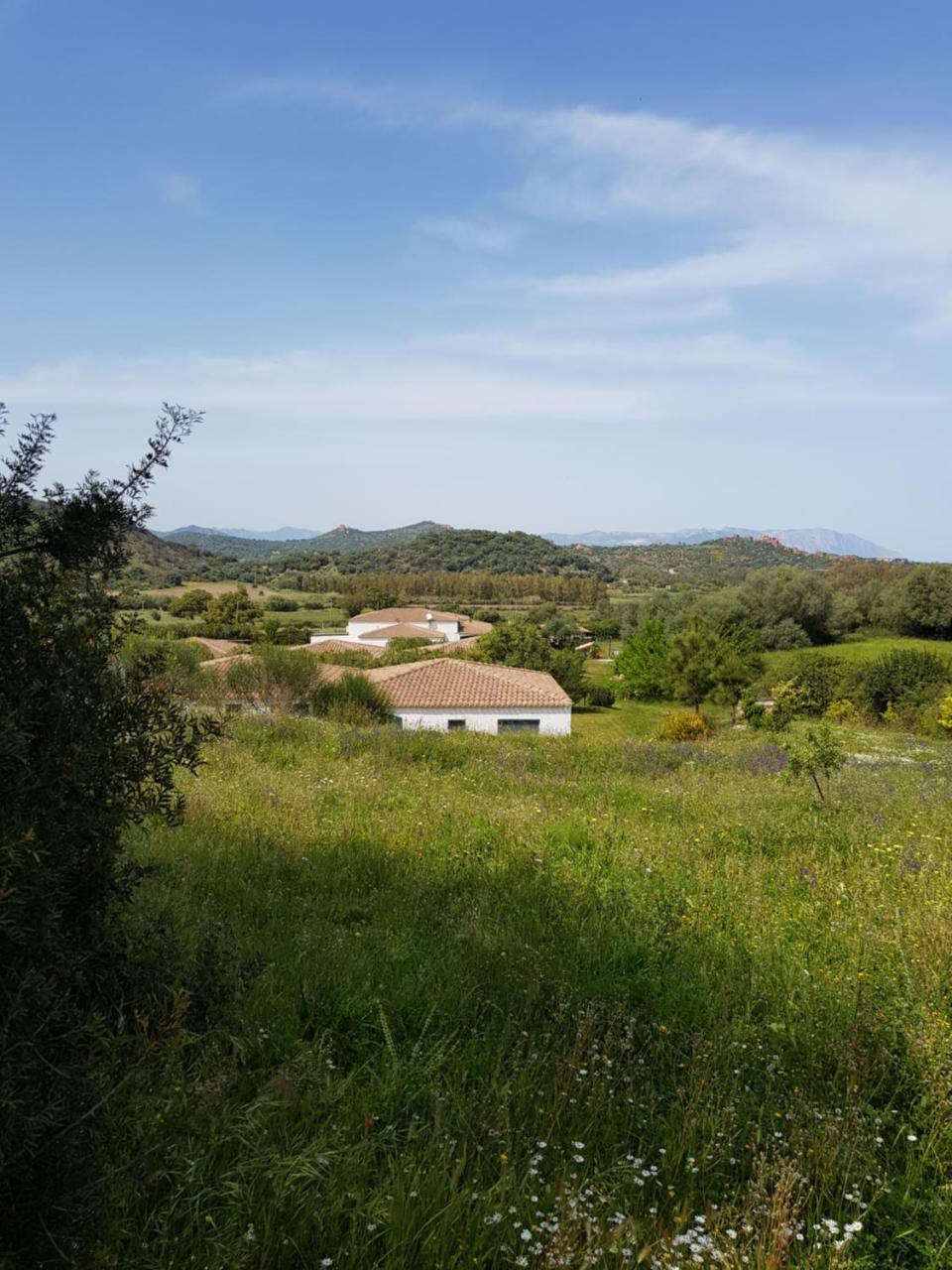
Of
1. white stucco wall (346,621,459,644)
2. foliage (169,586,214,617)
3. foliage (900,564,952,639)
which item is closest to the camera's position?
foliage (900,564,952,639)

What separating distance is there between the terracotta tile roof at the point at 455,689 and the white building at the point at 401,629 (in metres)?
29.2

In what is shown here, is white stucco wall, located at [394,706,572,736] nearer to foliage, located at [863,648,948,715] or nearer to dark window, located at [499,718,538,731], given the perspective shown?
dark window, located at [499,718,538,731]

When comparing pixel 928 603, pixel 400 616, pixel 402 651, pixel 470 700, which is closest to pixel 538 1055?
pixel 470 700

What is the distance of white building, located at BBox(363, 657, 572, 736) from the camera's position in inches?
1313

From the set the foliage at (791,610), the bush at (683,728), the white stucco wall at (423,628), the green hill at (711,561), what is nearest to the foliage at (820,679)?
the bush at (683,728)

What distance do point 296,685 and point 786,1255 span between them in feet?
Answer: 77.8

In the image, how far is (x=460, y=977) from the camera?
408 cm

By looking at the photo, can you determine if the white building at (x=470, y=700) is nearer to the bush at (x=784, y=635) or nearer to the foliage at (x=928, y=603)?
the bush at (x=784, y=635)

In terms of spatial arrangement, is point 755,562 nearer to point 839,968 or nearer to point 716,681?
point 716,681

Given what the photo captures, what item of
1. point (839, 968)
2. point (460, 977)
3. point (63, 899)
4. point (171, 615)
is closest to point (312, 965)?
point (460, 977)

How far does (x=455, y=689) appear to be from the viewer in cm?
3484

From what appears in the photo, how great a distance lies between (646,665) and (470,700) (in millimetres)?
28352

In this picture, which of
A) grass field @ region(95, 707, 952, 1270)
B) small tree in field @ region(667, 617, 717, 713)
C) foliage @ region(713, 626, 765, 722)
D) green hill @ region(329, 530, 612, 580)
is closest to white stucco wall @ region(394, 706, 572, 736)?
foliage @ region(713, 626, 765, 722)

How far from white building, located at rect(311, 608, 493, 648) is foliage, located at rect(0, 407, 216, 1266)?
6281 cm
